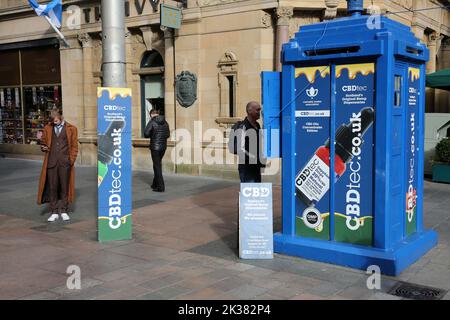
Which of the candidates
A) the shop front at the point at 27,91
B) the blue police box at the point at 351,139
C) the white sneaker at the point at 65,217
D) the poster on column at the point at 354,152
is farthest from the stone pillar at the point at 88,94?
the poster on column at the point at 354,152

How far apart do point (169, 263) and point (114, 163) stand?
172 centimetres

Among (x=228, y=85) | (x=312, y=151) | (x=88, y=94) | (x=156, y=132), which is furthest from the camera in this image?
(x=88, y=94)

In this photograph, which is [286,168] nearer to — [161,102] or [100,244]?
[100,244]

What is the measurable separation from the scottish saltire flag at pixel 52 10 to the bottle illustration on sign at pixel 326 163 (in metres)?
11.6

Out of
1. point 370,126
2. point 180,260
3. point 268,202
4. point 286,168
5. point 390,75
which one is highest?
point 390,75

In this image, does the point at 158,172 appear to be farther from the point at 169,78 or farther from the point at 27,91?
the point at 27,91

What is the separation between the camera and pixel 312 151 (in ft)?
19.7

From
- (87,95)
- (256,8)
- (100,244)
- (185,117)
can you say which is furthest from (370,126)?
(87,95)

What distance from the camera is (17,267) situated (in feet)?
19.3

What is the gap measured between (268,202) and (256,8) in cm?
740

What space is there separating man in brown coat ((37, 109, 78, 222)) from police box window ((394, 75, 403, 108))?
16.4 feet

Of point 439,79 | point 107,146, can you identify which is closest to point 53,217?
point 107,146

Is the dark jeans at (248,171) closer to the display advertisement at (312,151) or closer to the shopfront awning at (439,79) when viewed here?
the display advertisement at (312,151)

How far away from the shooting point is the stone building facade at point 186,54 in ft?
40.5
